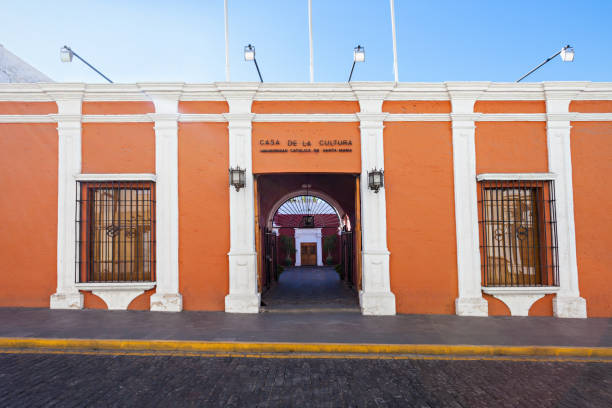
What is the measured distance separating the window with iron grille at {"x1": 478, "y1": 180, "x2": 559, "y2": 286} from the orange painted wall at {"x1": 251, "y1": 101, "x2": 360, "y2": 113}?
2972 millimetres

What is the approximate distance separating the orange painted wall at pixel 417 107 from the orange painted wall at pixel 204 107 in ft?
10.4

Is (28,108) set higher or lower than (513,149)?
higher

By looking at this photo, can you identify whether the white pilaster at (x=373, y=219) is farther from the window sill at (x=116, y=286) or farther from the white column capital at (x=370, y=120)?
the window sill at (x=116, y=286)

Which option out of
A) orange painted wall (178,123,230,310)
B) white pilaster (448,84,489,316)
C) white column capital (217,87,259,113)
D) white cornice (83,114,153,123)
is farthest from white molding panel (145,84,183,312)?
white pilaster (448,84,489,316)

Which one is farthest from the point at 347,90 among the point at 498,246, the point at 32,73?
the point at 32,73

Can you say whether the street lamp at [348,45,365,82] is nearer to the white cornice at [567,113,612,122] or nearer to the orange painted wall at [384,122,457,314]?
the orange painted wall at [384,122,457,314]

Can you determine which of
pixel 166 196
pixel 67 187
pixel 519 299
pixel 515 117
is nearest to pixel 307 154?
pixel 166 196

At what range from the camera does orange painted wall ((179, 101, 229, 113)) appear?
22.8 feet

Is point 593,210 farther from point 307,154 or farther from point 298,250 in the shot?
point 298,250

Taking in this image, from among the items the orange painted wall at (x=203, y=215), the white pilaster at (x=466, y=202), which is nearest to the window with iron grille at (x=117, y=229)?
the orange painted wall at (x=203, y=215)

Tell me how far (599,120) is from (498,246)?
309cm

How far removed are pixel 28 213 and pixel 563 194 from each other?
1019cm

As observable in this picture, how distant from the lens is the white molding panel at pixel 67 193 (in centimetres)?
668

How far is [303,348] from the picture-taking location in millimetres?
4828
